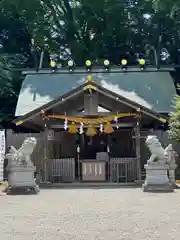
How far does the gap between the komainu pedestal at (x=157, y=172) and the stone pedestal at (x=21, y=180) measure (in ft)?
11.3

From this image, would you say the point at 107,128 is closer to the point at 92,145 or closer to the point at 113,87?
the point at 92,145

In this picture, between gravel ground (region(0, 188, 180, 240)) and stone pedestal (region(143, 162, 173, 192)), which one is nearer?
gravel ground (region(0, 188, 180, 240))

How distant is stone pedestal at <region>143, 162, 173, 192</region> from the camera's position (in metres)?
13.7

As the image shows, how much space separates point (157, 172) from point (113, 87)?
988 centimetres

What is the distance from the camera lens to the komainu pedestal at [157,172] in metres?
13.7

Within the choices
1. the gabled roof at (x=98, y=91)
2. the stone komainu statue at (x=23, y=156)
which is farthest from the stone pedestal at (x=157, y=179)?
the stone komainu statue at (x=23, y=156)


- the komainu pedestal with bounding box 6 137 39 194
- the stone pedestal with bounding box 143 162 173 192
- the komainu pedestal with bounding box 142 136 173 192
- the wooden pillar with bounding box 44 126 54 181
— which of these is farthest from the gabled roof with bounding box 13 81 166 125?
the stone pedestal with bounding box 143 162 173 192

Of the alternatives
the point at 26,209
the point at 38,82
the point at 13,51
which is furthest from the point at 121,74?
the point at 26,209

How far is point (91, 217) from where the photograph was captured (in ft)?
27.7

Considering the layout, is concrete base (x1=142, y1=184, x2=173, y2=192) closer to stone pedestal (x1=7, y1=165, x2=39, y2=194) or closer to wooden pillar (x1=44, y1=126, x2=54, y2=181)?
stone pedestal (x1=7, y1=165, x2=39, y2=194)

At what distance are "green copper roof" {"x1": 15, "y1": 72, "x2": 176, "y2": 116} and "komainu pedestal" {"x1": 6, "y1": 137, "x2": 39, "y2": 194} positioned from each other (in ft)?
24.8

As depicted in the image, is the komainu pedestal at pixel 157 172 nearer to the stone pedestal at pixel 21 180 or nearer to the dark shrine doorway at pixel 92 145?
the stone pedestal at pixel 21 180

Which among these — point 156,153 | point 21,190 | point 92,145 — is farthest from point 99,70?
point 21,190

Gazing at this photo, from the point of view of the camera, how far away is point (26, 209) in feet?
32.2
